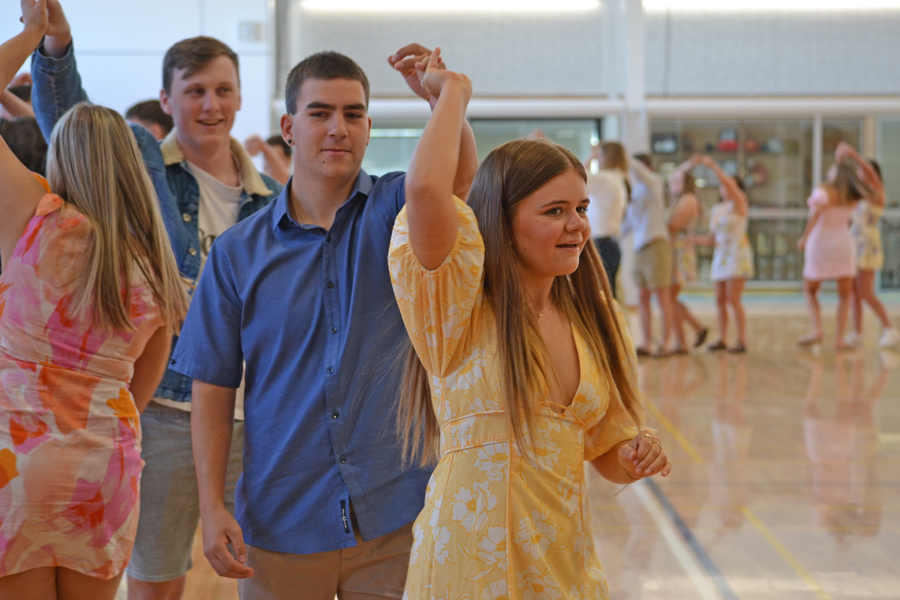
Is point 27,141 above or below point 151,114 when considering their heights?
below

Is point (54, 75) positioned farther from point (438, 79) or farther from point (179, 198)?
point (438, 79)

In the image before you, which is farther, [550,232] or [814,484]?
[814,484]

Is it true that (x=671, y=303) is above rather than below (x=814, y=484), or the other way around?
above

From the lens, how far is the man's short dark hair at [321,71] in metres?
1.65

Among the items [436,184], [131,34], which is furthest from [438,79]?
[131,34]

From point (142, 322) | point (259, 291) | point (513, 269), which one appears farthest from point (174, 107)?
point (513, 269)

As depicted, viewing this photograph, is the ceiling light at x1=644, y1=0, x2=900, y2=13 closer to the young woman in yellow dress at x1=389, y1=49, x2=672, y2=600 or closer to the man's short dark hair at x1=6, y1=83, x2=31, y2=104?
the man's short dark hair at x1=6, y1=83, x2=31, y2=104

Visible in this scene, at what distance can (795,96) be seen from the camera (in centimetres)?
1287

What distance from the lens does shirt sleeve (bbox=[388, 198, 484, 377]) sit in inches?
53.0

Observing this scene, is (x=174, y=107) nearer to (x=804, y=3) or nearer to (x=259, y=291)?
(x=259, y=291)

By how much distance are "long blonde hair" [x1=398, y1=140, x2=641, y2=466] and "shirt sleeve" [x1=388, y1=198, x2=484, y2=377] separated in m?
0.07

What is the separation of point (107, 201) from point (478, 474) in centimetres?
105

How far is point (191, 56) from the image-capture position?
2260 millimetres

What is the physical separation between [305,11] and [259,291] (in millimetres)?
12049
